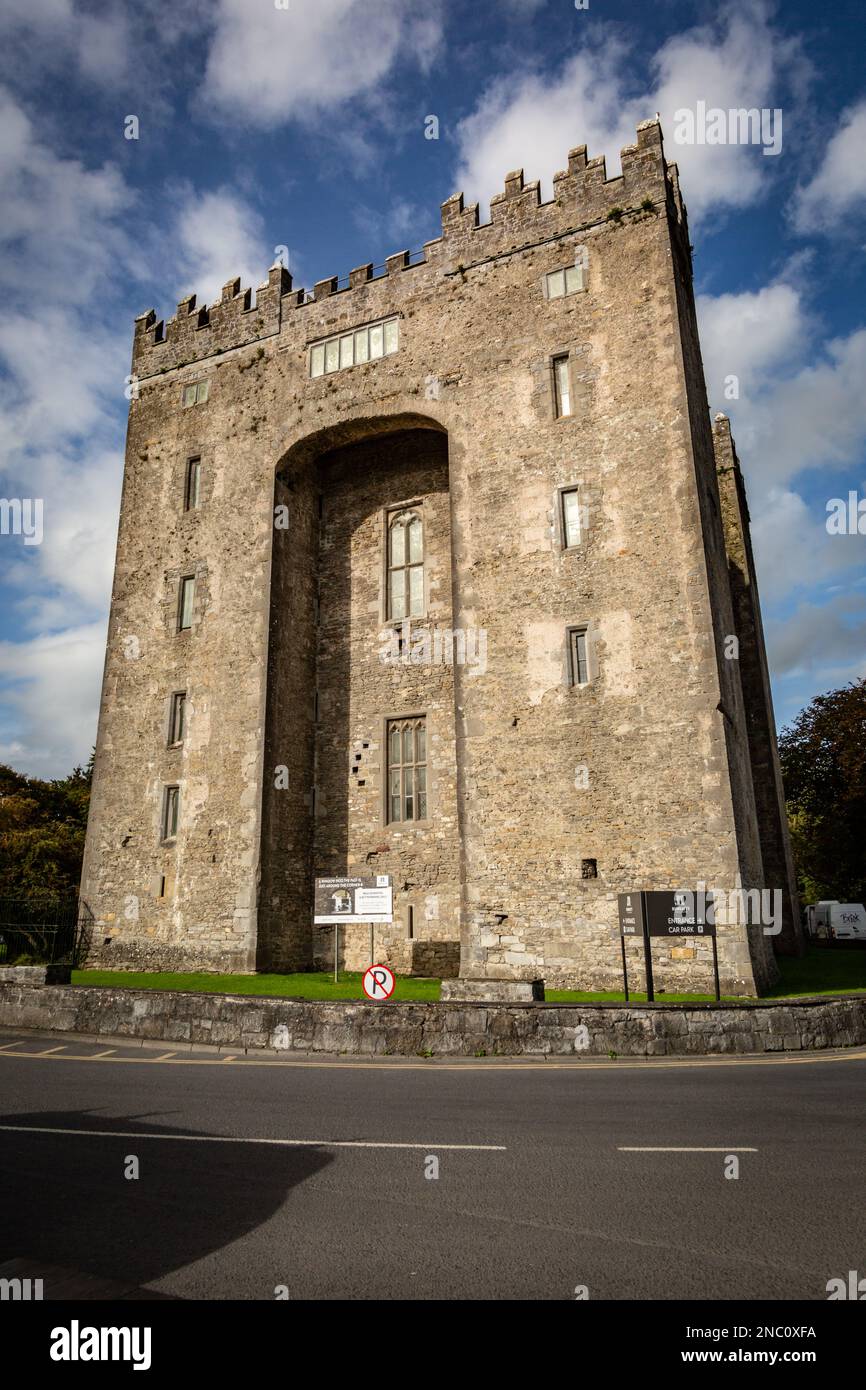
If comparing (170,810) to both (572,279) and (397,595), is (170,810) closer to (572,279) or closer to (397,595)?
(397,595)

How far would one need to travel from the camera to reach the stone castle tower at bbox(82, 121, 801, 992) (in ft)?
59.3

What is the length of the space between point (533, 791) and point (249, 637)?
9303mm

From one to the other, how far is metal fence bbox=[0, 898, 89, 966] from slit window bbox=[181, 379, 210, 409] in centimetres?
1570

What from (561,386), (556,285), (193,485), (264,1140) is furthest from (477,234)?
(264,1140)

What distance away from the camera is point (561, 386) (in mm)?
20969

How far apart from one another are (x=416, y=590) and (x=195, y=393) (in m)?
10.3

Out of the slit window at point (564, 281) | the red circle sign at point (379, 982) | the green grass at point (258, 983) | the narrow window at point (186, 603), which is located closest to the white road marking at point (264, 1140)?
the red circle sign at point (379, 982)

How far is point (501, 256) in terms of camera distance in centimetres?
2239

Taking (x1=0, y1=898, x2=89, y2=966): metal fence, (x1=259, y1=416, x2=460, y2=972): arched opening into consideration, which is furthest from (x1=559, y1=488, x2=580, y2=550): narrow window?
(x1=0, y1=898, x2=89, y2=966): metal fence

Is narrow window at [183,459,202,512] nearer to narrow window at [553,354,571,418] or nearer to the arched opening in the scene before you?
the arched opening

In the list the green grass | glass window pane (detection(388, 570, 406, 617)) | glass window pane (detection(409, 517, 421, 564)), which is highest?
glass window pane (detection(409, 517, 421, 564))

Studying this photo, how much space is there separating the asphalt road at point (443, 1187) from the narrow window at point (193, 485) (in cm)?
1952
